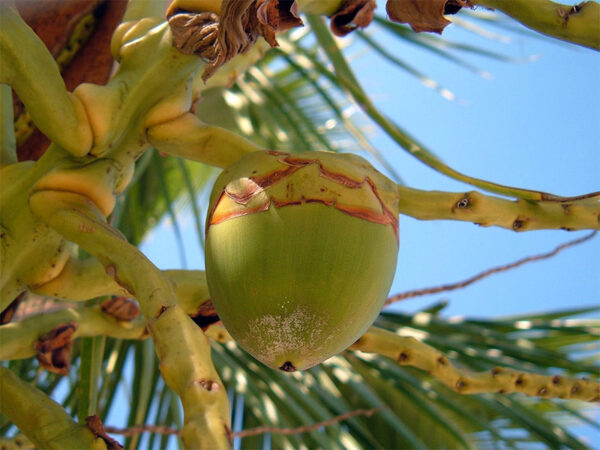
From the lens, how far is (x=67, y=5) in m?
0.99

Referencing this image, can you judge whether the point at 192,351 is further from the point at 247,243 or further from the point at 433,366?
the point at 433,366

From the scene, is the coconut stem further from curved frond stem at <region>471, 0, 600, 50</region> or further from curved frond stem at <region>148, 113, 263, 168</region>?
curved frond stem at <region>471, 0, 600, 50</region>

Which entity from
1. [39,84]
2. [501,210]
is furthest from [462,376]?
[39,84]

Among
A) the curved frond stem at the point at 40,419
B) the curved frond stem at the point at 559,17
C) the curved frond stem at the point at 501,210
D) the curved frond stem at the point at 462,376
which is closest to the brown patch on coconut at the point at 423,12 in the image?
the curved frond stem at the point at 559,17

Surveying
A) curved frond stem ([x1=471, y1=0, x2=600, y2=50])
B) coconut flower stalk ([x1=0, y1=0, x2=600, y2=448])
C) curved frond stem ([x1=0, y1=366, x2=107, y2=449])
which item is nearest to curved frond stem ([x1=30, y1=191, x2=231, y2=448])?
coconut flower stalk ([x1=0, y1=0, x2=600, y2=448])

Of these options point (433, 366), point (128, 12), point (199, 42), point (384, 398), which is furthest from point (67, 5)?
point (384, 398)

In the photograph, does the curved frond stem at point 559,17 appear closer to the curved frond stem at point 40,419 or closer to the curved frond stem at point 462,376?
the curved frond stem at point 462,376

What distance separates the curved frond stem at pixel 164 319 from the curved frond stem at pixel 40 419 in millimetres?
120

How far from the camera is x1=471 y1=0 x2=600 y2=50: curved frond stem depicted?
21.4 inches

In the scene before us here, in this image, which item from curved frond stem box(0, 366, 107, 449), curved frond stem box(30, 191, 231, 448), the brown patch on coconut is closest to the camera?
curved frond stem box(30, 191, 231, 448)

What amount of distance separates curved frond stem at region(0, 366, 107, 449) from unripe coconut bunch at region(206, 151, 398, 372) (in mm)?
134

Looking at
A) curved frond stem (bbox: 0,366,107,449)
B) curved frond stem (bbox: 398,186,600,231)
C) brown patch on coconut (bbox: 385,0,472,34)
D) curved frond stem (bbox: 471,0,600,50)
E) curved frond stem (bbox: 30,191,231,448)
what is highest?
curved frond stem (bbox: 471,0,600,50)

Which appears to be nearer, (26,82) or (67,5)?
(26,82)

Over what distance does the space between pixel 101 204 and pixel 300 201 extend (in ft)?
0.65
